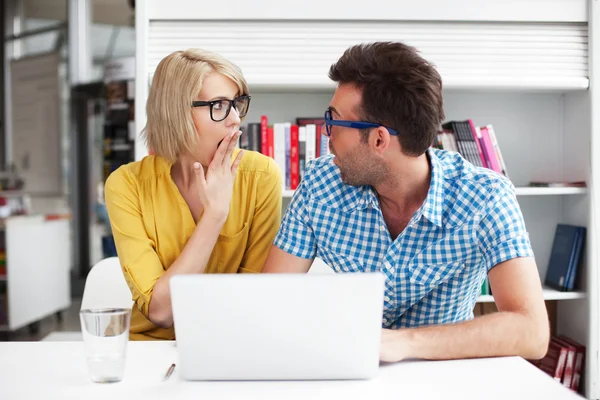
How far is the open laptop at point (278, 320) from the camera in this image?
1.01m

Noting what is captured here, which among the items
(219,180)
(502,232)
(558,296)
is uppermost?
(219,180)

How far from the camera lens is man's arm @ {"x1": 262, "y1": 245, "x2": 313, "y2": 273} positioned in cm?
177

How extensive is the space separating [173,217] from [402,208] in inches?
26.4

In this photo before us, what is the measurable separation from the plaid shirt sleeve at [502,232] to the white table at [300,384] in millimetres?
316

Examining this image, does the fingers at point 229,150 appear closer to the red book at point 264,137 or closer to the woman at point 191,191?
the woman at point 191,191

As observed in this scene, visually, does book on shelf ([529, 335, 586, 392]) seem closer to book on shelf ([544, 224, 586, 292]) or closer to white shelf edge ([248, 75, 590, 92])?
book on shelf ([544, 224, 586, 292])

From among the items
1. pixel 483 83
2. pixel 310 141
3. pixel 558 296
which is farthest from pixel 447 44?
pixel 558 296

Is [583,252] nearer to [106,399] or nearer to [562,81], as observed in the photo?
[562,81]

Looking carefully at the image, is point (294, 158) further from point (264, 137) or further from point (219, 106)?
point (219, 106)

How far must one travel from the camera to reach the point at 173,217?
191cm

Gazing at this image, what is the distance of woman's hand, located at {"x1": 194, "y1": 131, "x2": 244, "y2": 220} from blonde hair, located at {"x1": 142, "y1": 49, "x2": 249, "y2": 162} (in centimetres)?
9

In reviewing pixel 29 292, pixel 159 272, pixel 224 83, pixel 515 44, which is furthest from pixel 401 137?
pixel 29 292

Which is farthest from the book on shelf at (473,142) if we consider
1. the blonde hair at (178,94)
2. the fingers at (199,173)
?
the fingers at (199,173)

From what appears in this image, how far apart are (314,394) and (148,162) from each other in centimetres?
113
